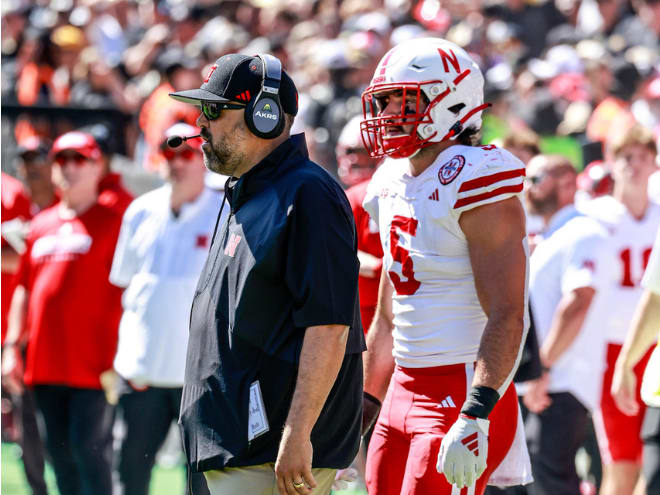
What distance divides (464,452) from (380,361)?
87 cm

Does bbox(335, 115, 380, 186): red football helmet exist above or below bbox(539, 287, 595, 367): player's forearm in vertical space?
above

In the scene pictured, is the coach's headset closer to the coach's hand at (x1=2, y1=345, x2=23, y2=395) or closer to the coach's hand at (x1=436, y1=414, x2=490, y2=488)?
the coach's hand at (x1=436, y1=414, x2=490, y2=488)

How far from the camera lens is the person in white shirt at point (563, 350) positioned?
19.7ft

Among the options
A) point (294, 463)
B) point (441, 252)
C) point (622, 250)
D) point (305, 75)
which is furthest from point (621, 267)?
point (305, 75)

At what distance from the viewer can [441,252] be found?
3824 mm

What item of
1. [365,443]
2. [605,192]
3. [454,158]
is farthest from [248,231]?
[605,192]

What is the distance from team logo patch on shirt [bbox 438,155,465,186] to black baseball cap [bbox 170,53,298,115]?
1.77ft

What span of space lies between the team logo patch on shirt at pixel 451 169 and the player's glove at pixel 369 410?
35.0 inches

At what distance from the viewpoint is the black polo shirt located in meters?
3.36

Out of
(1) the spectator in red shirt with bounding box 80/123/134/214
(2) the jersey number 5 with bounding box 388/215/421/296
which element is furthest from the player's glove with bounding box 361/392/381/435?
(1) the spectator in red shirt with bounding box 80/123/134/214

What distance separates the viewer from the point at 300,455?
3264mm

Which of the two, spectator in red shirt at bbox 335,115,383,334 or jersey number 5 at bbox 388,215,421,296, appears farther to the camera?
Result: spectator in red shirt at bbox 335,115,383,334

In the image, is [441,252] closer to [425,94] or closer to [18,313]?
[425,94]

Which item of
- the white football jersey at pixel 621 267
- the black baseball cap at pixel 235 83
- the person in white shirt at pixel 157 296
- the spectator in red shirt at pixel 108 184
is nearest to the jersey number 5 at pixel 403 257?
the black baseball cap at pixel 235 83
